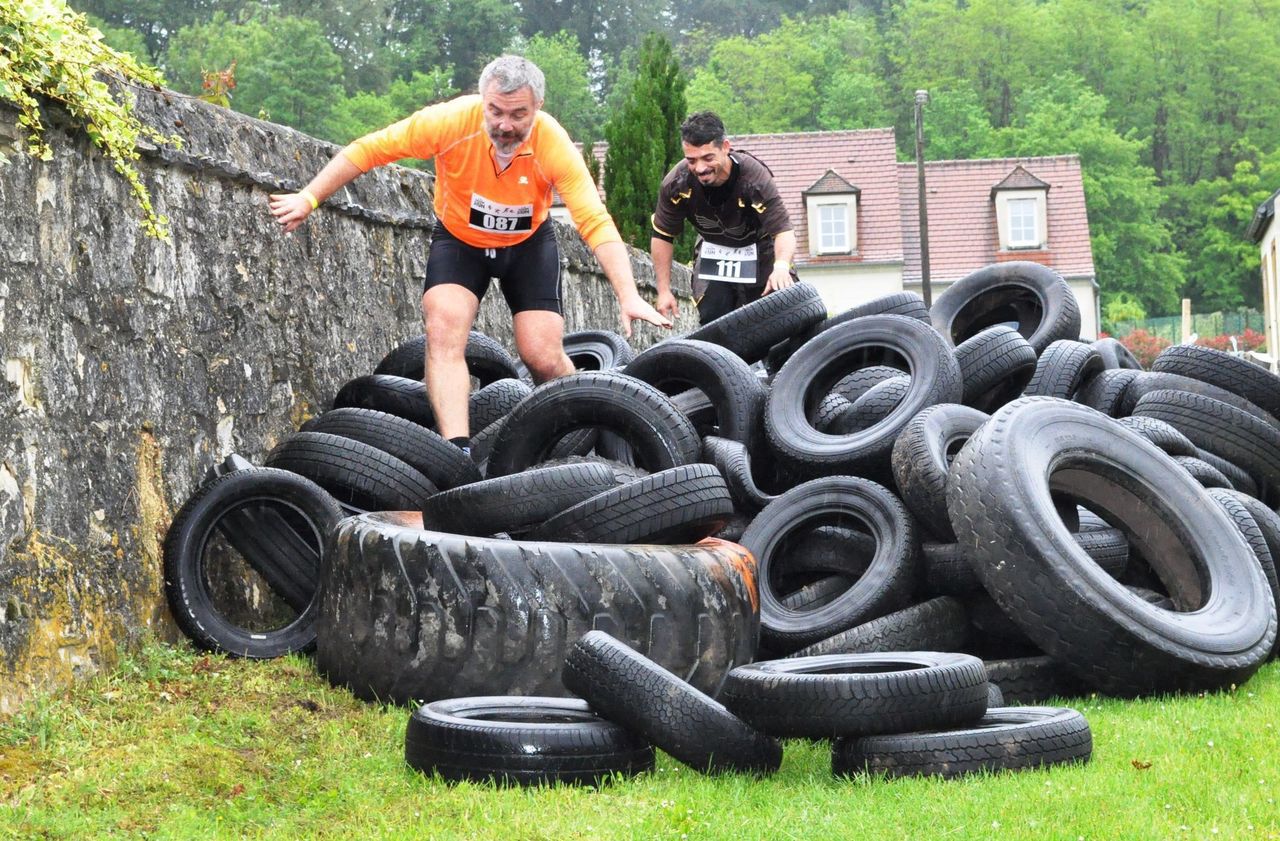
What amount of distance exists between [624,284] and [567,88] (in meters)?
68.7

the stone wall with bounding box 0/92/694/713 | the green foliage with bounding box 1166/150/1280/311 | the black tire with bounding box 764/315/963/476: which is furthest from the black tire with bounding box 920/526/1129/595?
the green foliage with bounding box 1166/150/1280/311

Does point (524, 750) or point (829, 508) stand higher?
point (829, 508)

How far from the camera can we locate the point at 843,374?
27.3 feet

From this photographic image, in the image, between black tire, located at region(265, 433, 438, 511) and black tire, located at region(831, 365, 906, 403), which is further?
black tire, located at region(831, 365, 906, 403)

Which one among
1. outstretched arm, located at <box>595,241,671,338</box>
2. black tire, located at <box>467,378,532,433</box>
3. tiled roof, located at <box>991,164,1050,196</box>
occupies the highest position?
tiled roof, located at <box>991,164,1050,196</box>

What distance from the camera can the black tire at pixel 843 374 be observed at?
7.17 meters

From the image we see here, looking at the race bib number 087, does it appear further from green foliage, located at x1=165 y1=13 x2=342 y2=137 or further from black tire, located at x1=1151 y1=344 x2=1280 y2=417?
green foliage, located at x1=165 y1=13 x2=342 y2=137

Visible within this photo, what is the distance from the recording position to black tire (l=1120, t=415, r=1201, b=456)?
739 cm

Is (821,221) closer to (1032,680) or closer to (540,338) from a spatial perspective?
(540,338)

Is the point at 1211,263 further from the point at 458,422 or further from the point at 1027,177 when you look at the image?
the point at 458,422

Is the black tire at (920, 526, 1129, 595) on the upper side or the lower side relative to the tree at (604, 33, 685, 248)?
lower

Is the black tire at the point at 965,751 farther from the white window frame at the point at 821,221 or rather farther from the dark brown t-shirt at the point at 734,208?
the white window frame at the point at 821,221

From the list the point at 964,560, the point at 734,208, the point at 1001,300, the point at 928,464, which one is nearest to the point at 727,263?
the point at 734,208

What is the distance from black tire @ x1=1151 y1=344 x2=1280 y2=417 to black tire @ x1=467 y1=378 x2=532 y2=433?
3781 millimetres
